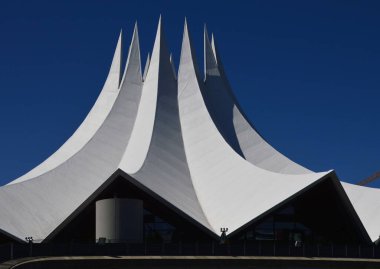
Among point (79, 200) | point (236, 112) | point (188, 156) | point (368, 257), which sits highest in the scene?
point (236, 112)

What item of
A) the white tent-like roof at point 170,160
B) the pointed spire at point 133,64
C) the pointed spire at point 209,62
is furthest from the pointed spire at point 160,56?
the pointed spire at point 209,62

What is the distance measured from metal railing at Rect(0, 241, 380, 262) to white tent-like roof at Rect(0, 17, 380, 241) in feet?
8.94

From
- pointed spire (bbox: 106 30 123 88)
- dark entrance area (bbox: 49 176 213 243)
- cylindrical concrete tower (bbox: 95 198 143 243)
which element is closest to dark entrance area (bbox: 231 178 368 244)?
dark entrance area (bbox: 49 176 213 243)

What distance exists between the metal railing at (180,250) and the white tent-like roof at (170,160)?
2725 millimetres

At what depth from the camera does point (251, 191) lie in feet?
96.5

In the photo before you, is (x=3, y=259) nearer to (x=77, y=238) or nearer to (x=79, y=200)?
(x=77, y=238)

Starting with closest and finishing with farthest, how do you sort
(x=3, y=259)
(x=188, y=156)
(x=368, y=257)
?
(x=3, y=259) → (x=368, y=257) → (x=188, y=156)

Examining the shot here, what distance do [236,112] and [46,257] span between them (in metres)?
21.9

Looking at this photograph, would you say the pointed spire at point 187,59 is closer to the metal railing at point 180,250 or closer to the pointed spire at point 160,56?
the pointed spire at point 160,56

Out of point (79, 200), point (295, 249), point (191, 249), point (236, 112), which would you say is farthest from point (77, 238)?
point (236, 112)

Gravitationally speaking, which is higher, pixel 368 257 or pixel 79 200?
pixel 79 200

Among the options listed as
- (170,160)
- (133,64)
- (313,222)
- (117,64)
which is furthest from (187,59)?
(313,222)

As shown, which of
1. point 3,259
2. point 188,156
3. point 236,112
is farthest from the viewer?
point 236,112

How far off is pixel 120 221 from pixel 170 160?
8331 millimetres
